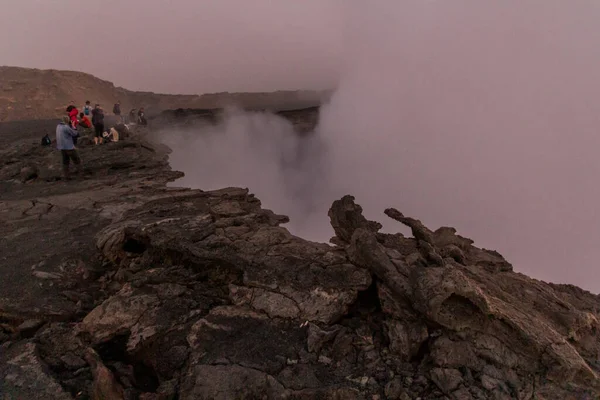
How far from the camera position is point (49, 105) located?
45094 millimetres

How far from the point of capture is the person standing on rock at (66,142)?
1204cm

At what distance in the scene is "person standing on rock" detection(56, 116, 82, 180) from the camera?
12.0 meters

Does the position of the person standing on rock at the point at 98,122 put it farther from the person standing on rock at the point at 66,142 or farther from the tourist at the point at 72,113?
the tourist at the point at 72,113

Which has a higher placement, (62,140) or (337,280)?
(62,140)

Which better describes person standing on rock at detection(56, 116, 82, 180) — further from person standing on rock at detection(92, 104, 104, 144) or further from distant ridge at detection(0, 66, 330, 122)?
distant ridge at detection(0, 66, 330, 122)

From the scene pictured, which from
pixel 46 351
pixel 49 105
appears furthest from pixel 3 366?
pixel 49 105

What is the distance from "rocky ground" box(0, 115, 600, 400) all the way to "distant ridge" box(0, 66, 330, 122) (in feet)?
116

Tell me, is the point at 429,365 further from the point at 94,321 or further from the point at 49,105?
the point at 49,105

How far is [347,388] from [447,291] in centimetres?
190

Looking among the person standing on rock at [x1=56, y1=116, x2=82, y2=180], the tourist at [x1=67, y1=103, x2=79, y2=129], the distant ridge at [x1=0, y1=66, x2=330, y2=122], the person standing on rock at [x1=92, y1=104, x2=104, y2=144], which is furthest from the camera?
the distant ridge at [x1=0, y1=66, x2=330, y2=122]

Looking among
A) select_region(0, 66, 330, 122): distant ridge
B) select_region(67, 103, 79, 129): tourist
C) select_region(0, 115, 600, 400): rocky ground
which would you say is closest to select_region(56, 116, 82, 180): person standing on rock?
select_region(67, 103, 79, 129): tourist

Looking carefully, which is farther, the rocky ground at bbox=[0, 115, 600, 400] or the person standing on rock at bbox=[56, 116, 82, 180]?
the person standing on rock at bbox=[56, 116, 82, 180]

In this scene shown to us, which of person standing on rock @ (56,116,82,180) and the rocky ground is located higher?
person standing on rock @ (56,116,82,180)

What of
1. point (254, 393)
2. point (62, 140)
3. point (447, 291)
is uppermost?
point (62, 140)
